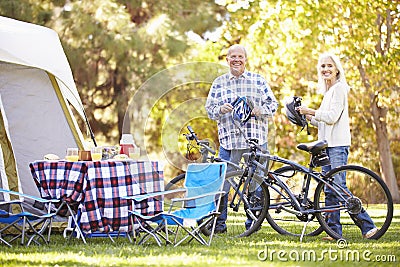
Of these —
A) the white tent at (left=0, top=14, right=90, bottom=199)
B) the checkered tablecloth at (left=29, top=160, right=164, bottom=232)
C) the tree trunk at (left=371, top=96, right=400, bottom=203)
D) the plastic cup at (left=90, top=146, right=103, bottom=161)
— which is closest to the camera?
the checkered tablecloth at (left=29, top=160, right=164, bottom=232)

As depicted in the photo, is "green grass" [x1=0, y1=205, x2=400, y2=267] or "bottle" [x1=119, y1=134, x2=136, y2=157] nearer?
"green grass" [x1=0, y1=205, x2=400, y2=267]

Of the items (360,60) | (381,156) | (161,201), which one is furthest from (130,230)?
(381,156)

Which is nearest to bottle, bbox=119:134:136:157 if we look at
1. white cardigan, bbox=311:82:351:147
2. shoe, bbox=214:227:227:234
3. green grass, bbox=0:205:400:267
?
green grass, bbox=0:205:400:267

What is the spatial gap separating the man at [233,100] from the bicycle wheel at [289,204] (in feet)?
1.05

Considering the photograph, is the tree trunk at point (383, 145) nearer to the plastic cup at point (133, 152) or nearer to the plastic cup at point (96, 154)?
the plastic cup at point (133, 152)

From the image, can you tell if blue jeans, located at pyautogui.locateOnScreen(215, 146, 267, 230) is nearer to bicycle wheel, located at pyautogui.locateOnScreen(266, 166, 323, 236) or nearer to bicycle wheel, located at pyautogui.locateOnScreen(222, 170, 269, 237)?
bicycle wheel, located at pyautogui.locateOnScreen(222, 170, 269, 237)

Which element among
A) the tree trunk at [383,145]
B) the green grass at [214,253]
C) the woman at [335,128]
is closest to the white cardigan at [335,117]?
the woman at [335,128]

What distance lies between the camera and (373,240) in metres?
5.08

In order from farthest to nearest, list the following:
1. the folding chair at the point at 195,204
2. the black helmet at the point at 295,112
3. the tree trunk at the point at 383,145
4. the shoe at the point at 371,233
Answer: the tree trunk at the point at 383,145 → the black helmet at the point at 295,112 → the shoe at the point at 371,233 → the folding chair at the point at 195,204

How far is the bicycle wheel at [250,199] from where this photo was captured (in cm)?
523

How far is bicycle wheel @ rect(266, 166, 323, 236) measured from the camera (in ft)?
17.1

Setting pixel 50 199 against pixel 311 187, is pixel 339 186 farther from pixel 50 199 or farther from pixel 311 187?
pixel 50 199

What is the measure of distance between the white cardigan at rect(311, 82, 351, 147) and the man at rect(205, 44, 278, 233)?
0.43m

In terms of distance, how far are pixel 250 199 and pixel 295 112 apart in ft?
2.22
